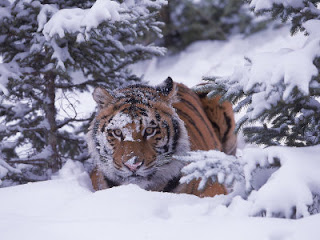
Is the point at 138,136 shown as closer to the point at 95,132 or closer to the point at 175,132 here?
the point at 175,132

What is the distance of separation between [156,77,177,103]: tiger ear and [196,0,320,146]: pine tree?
2.93 ft

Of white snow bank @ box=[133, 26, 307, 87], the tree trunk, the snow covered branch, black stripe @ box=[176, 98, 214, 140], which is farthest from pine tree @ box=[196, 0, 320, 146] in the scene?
white snow bank @ box=[133, 26, 307, 87]

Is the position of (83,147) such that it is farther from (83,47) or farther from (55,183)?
(55,183)

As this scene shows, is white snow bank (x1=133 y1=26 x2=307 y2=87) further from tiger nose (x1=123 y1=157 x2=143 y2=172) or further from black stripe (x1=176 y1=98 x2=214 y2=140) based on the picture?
tiger nose (x1=123 y1=157 x2=143 y2=172)

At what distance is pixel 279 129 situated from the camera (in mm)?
2436

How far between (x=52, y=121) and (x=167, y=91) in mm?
1501

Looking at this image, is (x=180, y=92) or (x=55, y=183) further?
(x=180, y=92)

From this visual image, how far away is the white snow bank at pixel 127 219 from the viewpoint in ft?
5.65

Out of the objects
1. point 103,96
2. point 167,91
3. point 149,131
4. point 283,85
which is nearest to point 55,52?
point 103,96

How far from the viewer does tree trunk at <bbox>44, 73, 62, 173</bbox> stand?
4215mm

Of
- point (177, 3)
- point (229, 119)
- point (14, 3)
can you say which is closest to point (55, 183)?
point (14, 3)

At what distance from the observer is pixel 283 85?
1872 millimetres

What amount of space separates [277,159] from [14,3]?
291 cm

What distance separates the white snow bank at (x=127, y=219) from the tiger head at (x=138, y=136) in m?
0.48
